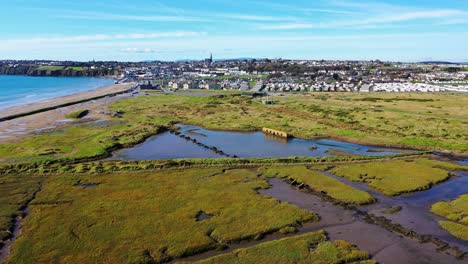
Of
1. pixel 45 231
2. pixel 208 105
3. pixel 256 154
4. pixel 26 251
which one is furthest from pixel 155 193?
pixel 208 105

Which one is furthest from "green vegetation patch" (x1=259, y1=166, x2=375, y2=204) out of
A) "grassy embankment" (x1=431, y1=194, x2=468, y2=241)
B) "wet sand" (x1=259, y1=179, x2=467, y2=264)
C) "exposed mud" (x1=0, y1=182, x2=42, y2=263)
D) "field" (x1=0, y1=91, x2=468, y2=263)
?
"exposed mud" (x1=0, y1=182, x2=42, y2=263)

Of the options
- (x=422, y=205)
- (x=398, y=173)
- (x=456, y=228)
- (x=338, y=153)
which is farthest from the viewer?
(x=338, y=153)

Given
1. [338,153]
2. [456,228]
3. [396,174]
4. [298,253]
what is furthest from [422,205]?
[338,153]

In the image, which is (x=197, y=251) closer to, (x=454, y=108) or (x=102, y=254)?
(x=102, y=254)

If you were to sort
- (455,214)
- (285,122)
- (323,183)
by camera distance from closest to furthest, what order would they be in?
(455,214) → (323,183) → (285,122)

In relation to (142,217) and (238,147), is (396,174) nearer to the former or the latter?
(238,147)

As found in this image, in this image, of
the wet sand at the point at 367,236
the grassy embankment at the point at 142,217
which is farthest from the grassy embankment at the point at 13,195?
the wet sand at the point at 367,236
